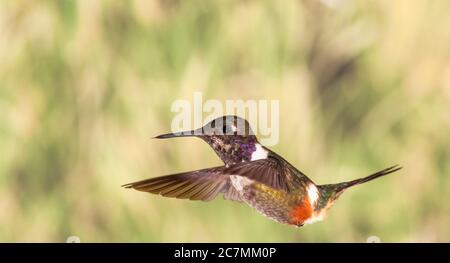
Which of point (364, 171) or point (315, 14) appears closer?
point (364, 171)

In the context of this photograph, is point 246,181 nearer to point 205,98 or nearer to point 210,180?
point 210,180

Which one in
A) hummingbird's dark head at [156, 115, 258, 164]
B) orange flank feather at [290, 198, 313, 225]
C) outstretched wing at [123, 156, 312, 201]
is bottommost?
orange flank feather at [290, 198, 313, 225]

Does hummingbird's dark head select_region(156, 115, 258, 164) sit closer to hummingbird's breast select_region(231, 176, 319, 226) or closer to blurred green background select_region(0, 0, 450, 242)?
hummingbird's breast select_region(231, 176, 319, 226)

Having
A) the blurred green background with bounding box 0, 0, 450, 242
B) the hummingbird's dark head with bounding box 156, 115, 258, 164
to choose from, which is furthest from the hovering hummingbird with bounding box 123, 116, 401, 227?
the blurred green background with bounding box 0, 0, 450, 242

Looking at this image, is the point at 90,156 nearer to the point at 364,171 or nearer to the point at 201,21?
the point at 201,21

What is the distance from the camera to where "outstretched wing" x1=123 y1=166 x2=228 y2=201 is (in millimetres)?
818

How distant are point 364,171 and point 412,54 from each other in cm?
27

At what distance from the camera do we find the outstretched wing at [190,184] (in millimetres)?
818

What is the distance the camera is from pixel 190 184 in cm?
88

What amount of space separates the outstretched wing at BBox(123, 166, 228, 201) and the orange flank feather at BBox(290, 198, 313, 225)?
0.40ft

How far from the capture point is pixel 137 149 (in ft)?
4.19

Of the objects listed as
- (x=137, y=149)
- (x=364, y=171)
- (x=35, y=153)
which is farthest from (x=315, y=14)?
(x=35, y=153)
